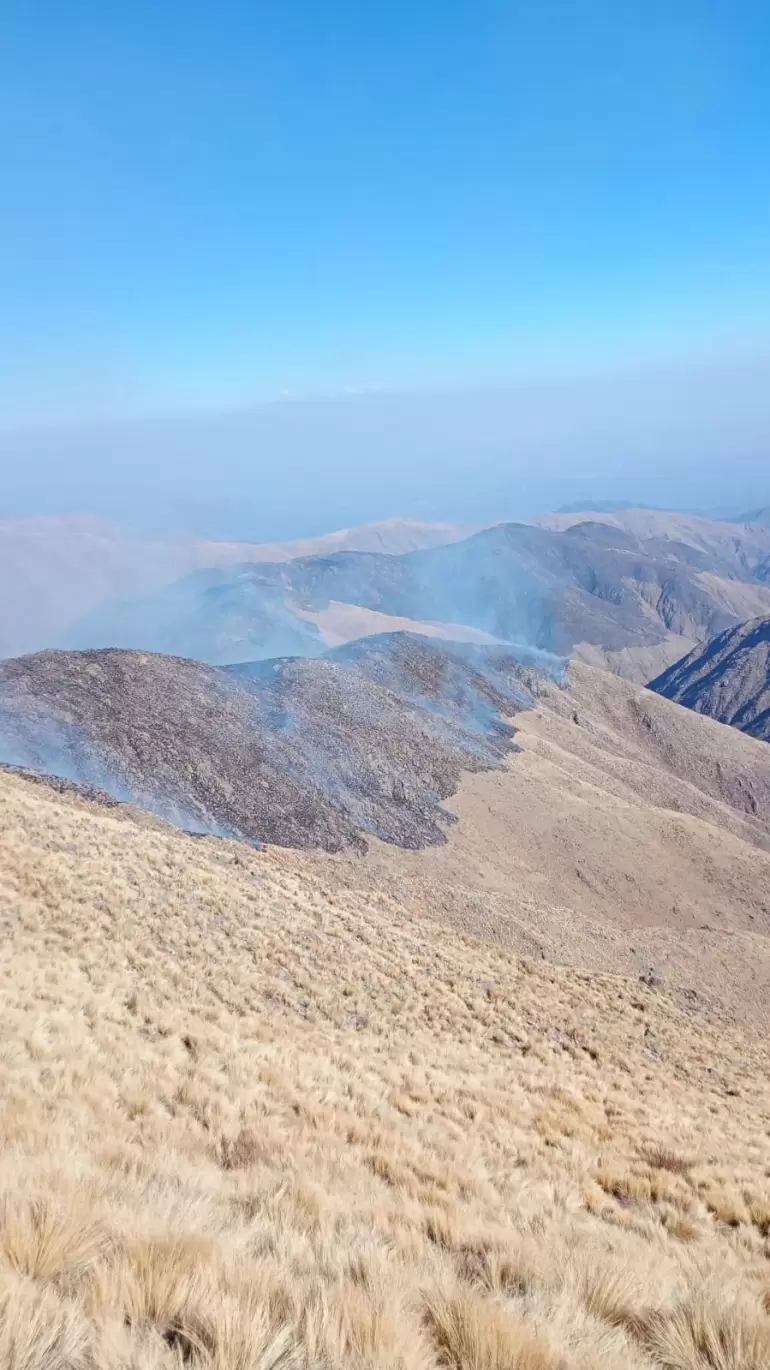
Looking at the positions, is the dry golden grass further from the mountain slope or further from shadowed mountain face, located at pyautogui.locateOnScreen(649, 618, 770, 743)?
shadowed mountain face, located at pyautogui.locateOnScreen(649, 618, 770, 743)

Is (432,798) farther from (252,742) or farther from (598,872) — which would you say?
(252,742)

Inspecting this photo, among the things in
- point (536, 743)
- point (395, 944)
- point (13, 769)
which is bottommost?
point (536, 743)

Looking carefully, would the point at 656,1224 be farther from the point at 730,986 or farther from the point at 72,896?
the point at 730,986

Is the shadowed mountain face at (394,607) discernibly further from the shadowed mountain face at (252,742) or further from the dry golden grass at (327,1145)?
the dry golden grass at (327,1145)

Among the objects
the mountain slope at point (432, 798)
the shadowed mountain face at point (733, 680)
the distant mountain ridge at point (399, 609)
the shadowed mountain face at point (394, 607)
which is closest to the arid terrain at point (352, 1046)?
the mountain slope at point (432, 798)

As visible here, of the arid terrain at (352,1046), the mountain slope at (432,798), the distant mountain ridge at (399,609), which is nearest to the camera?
the arid terrain at (352,1046)

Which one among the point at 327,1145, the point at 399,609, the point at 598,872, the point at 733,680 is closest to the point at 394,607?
the point at 399,609

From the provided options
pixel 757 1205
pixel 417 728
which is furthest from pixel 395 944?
pixel 417 728
